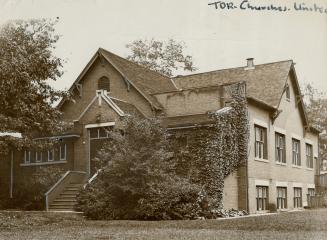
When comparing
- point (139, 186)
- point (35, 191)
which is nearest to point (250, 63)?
point (139, 186)

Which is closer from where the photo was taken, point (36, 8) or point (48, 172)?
point (36, 8)

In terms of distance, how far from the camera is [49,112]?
63.2ft

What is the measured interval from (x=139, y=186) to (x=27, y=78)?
510 cm

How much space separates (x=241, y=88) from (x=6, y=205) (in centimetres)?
1125

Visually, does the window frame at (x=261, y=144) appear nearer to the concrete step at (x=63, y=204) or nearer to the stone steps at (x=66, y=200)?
the stone steps at (x=66, y=200)

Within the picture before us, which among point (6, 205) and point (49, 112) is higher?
point (49, 112)

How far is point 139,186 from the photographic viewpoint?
17844 mm

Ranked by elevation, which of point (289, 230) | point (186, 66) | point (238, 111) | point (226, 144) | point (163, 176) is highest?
point (186, 66)

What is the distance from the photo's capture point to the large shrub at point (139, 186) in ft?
56.9

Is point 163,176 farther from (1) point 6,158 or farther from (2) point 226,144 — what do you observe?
(1) point 6,158

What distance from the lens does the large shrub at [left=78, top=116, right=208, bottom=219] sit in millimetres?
17328

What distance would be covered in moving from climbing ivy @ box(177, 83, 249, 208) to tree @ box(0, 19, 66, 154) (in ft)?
17.2

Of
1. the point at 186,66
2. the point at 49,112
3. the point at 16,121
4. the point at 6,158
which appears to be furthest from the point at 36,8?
the point at 186,66

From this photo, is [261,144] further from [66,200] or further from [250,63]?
[66,200]
